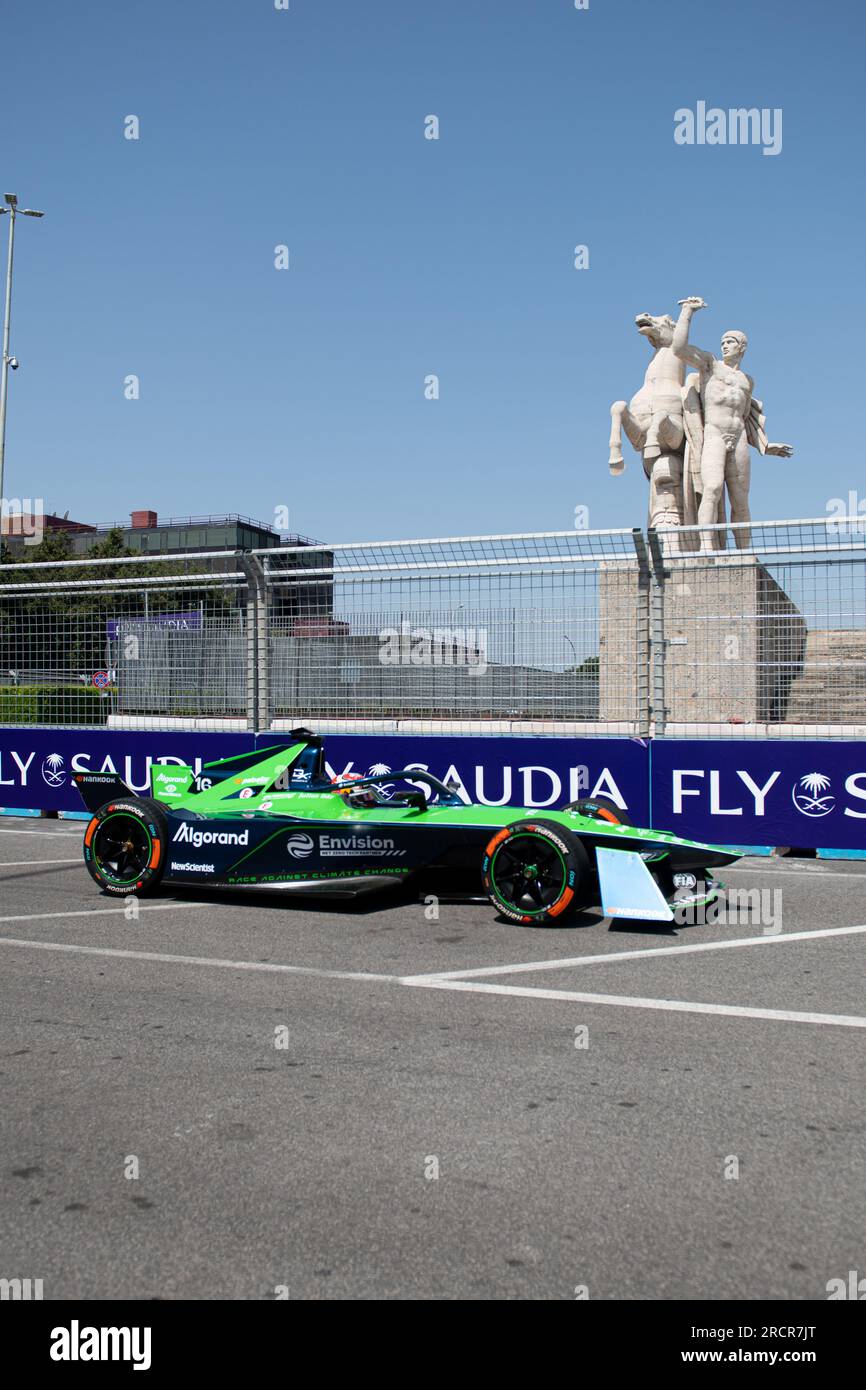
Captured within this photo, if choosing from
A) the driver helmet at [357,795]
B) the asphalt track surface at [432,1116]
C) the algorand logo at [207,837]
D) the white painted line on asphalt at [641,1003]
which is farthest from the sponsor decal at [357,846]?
the white painted line on asphalt at [641,1003]

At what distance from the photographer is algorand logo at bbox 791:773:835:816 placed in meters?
9.66

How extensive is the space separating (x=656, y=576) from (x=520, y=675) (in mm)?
1567

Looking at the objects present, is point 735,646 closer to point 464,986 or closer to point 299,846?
point 299,846

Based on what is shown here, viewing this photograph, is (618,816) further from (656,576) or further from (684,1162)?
(684,1162)

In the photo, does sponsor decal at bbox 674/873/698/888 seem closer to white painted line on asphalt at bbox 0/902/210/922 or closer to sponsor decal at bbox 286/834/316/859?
sponsor decal at bbox 286/834/316/859

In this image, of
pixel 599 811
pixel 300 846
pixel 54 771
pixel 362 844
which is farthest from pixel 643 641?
pixel 54 771

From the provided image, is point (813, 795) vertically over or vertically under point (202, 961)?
over

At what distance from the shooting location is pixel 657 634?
35.2 ft

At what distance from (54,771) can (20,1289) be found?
35.0 feet

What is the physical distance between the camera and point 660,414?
865 inches

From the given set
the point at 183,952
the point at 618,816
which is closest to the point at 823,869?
the point at 618,816

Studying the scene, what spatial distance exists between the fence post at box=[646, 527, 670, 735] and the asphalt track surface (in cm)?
409
